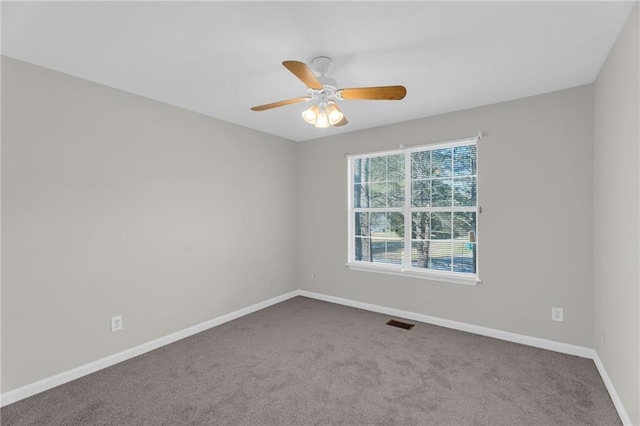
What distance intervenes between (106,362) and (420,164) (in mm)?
3835

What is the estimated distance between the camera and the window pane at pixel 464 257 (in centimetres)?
342

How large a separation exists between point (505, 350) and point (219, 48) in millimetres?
3574

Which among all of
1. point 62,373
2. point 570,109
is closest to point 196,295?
point 62,373

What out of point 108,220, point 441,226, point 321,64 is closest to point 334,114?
point 321,64

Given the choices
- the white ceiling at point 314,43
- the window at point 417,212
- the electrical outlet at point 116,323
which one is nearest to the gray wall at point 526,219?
the window at point 417,212

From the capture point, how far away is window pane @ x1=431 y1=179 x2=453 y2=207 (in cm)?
357

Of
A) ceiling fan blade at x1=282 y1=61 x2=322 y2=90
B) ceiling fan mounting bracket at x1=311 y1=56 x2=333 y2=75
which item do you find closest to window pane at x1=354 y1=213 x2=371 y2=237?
ceiling fan mounting bracket at x1=311 y1=56 x2=333 y2=75

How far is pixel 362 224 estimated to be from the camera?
171 inches

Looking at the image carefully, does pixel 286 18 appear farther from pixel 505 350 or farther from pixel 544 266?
pixel 505 350

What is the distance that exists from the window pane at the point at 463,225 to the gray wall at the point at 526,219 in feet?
0.50

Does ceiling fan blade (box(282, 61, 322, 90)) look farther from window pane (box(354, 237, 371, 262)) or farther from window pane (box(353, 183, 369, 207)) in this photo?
window pane (box(354, 237, 371, 262))

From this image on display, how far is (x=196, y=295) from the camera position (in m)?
3.43

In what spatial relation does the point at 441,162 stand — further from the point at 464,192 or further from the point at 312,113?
the point at 312,113

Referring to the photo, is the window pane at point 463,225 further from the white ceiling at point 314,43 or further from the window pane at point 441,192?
the white ceiling at point 314,43
